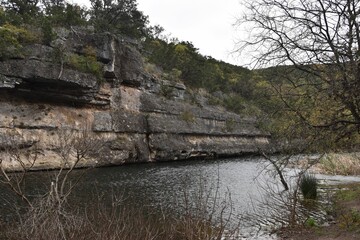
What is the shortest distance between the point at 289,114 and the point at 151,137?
29434 mm

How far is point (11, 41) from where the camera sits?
2719cm

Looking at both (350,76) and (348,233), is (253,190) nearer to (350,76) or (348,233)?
(348,233)

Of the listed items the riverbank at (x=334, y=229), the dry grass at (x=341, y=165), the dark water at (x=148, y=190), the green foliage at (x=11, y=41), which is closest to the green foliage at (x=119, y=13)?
the green foliage at (x=11, y=41)

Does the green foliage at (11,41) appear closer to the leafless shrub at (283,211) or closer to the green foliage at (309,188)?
the leafless shrub at (283,211)

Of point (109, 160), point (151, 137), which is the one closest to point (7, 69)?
point (109, 160)

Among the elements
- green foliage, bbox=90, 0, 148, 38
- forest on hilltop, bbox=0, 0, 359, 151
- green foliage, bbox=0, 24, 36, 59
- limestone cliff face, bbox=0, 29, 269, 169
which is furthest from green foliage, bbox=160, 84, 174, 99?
green foliage, bbox=0, 24, 36, 59

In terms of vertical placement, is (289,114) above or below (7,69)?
below

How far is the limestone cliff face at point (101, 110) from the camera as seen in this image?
2759 cm

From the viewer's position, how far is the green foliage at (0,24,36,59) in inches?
1049

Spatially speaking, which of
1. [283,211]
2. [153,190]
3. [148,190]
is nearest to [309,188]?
[283,211]

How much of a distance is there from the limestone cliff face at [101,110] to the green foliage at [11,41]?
55 cm

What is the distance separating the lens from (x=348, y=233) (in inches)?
350

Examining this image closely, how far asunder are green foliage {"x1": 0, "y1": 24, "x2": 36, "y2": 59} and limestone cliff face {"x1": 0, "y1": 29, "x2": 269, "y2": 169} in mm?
553

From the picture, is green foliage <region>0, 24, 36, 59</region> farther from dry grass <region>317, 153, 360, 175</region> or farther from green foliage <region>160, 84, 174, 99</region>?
dry grass <region>317, 153, 360, 175</region>
